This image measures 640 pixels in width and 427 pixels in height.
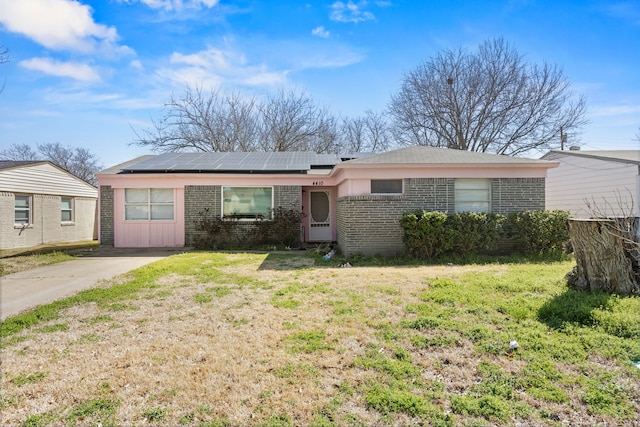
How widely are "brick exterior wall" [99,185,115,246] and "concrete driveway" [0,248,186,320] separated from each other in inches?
74.4

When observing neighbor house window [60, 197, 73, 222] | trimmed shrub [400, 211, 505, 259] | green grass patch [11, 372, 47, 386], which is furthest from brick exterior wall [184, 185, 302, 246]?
green grass patch [11, 372, 47, 386]

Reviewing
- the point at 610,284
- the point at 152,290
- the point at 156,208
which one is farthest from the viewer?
the point at 156,208

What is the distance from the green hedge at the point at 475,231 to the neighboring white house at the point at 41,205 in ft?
52.9

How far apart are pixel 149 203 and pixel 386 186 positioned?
941cm

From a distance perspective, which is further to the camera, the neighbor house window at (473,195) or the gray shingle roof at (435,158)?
the neighbor house window at (473,195)

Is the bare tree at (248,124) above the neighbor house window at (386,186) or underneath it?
above

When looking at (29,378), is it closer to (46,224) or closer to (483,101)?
(46,224)

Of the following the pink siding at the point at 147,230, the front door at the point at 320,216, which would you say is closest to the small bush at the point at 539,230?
the front door at the point at 320,216

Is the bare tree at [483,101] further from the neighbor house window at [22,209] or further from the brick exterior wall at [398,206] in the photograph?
the neighbor house window at [22,209]

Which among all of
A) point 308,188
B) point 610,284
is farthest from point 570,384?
point 308,188

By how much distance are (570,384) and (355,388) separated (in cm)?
194

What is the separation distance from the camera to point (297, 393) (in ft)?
9.53

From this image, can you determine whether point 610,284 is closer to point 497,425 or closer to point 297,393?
point 497,425

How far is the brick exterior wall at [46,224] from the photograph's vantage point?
1409 cm
